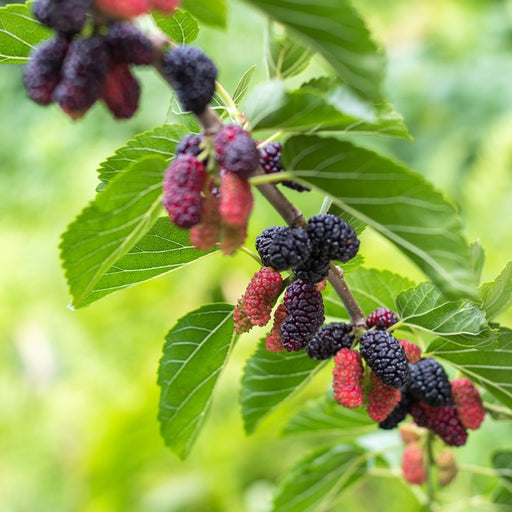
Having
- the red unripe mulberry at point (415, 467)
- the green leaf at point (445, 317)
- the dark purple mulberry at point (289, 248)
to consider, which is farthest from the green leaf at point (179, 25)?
the red unripe mulberry at point (415, 467)

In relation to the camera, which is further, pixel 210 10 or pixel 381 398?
pixel 381 398

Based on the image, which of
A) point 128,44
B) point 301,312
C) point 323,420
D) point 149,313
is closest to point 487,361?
point 301,312

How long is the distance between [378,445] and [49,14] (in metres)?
0.71

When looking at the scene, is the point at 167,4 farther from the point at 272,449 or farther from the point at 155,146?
the point at 272,449

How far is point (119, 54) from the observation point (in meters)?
0.42

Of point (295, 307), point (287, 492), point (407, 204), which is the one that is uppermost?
point (407, 204)

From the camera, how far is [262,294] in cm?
56

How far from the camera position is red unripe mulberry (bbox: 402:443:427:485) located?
79cm

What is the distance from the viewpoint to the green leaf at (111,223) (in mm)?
442

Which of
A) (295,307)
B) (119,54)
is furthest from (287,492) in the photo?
(119,54)

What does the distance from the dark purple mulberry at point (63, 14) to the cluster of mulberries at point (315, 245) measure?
0.64 feet

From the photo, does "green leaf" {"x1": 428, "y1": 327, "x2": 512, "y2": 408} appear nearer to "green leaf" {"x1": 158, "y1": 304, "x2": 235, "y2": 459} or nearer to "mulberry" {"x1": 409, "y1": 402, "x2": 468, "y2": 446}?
"mulberry" {"x1": 409, "y1": 402, "x2": 468, "y2": 446}

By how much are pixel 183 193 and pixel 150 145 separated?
12cm

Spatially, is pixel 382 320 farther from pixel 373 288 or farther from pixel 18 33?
pixel 18 33
